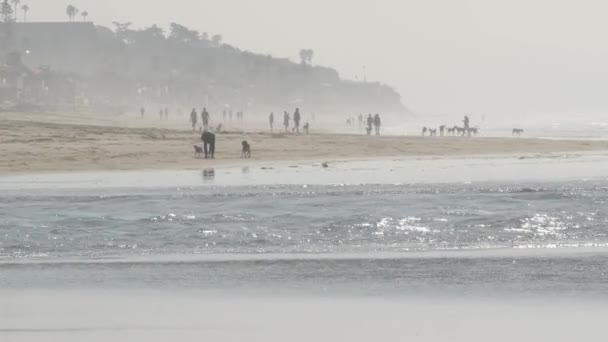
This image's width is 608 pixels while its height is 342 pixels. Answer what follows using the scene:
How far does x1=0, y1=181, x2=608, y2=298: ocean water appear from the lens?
11664mm

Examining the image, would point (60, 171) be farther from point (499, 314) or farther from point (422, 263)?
point (499, 314)

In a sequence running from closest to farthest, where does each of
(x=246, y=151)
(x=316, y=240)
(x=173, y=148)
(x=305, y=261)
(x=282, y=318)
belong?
1. (x=282, y=318)
2. (x=305, y=261)
3. (x=316, y=240)
4. (x=246, y=151)
5. (x=173, y=148)

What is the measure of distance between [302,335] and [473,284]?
308cm

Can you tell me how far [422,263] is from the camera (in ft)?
42.5

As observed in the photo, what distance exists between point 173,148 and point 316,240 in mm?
24776

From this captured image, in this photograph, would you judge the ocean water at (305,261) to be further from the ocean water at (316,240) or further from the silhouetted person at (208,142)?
the silhouetted person at (208,142)

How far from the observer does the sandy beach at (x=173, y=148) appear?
3381 centimetres

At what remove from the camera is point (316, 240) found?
1564 centimetres

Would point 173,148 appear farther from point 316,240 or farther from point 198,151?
point 316,240

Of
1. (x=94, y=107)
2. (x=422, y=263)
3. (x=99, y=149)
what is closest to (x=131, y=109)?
(x=94, y=107)

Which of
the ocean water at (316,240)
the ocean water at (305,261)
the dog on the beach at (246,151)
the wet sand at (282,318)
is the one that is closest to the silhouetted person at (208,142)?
the dog on the beach at (246,151)

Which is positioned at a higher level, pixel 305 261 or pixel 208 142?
pixel 208 142

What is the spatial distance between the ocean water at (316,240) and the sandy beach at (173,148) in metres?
10.2

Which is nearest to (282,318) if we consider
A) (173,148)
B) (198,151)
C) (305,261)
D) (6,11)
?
(305,261)
